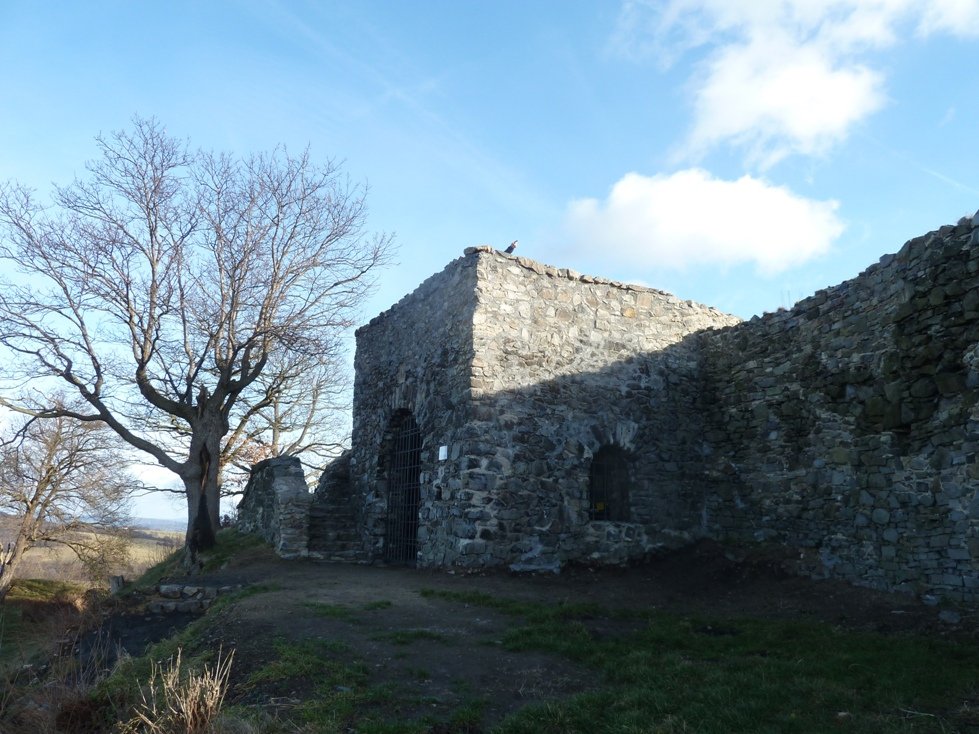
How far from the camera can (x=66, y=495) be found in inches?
922

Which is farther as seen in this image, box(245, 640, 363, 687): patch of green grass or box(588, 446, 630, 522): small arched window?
box(588, 446, 630, 522): small arched window

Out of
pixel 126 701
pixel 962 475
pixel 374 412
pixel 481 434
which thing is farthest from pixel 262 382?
pixel 962 475

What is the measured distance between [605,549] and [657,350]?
3897 millimetres

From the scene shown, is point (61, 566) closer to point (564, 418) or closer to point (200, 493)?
point (200, 493)

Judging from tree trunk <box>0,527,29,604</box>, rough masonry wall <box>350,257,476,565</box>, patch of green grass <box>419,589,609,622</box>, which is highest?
rough masonry wall <box>350,257,476,565</box>

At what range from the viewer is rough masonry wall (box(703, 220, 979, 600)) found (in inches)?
320

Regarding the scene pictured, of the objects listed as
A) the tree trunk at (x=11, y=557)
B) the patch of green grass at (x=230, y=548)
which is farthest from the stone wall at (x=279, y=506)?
the tree trunk at (x=11, y=557)

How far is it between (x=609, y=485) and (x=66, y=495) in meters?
20.0

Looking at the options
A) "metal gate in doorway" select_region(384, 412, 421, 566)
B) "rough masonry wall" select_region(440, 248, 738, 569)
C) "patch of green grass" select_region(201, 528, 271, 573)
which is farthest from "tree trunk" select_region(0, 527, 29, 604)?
"rough masonry wall" select_region(440, 248, 738, 569)

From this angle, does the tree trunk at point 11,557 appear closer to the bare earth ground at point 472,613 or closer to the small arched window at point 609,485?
the bare earth ground at point 472,613

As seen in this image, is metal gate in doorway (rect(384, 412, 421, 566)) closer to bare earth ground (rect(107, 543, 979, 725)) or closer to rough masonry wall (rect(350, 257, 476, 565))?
rough masonry wall (rect(350, 257, 476, 565))

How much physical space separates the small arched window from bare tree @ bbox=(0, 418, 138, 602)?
1828 cm

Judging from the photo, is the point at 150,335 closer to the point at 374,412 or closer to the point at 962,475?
the point at 374,412

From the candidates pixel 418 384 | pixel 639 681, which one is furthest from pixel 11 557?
pixel 639 681
